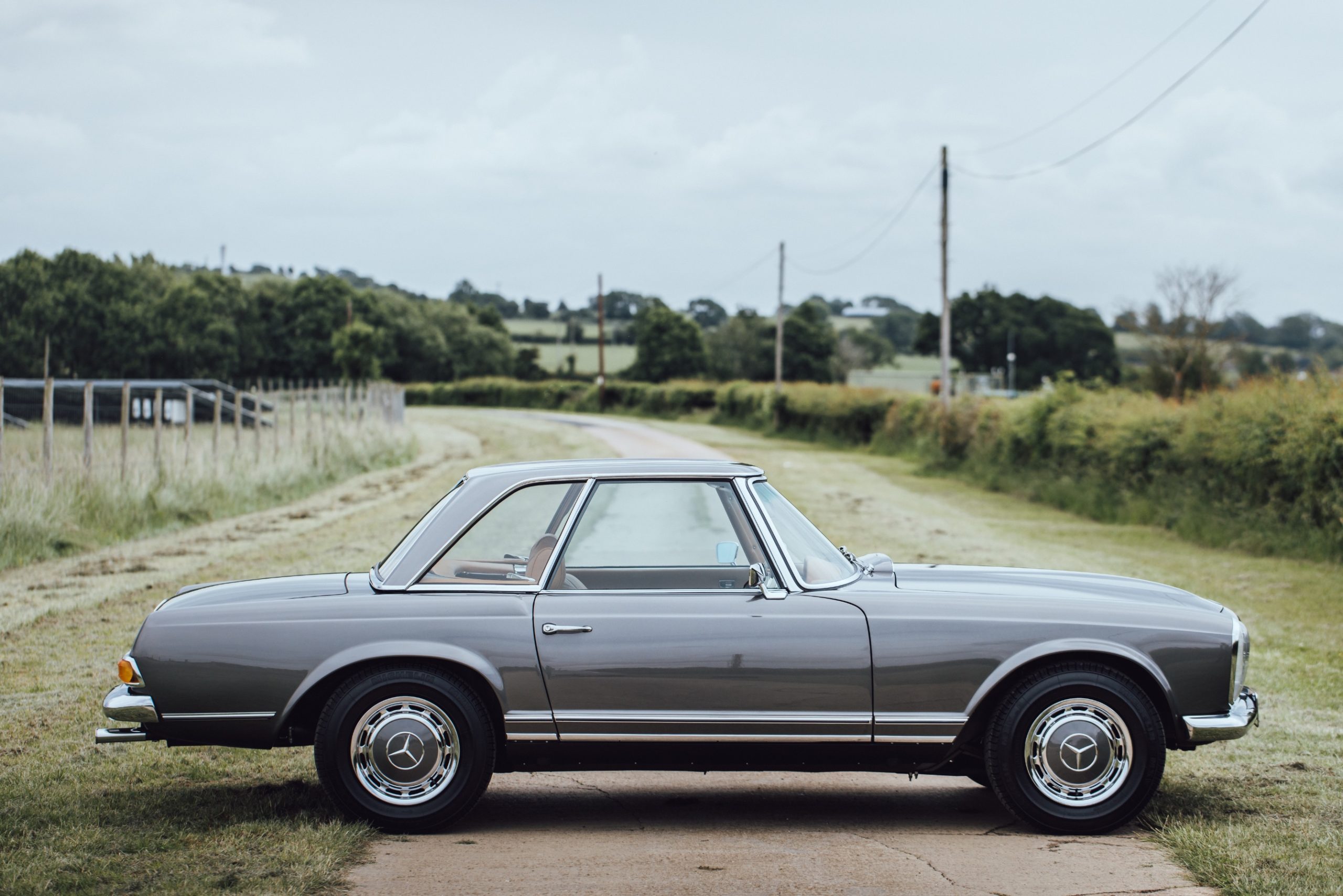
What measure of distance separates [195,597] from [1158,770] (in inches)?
167

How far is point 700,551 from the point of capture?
1413 cm

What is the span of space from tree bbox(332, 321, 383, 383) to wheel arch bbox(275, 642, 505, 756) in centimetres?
6856

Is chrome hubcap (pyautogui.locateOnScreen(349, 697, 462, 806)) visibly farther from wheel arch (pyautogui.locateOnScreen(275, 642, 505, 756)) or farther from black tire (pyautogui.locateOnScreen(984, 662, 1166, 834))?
black tire (pyautogui.locateOnScreen(984, 662, 1166, 834))

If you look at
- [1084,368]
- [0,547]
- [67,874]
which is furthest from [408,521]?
[1084,368]

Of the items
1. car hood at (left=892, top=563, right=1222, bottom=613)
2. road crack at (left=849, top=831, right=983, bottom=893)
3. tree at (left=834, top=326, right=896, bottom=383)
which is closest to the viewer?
road crack at (left=849, top=831, right=983, bottom=893)

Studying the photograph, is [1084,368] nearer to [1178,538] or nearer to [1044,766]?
[1178,538]

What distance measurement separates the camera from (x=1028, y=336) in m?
109

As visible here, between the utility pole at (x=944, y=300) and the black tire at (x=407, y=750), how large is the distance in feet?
99.6

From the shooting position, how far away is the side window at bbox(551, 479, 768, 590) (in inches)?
221

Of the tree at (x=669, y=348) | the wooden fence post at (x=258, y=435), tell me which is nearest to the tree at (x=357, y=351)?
the tree at (x=669, y=348)

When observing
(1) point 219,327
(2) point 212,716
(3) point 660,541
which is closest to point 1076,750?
(2) point 212,716

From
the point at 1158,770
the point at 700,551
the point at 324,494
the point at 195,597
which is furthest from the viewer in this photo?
the point at 324,494

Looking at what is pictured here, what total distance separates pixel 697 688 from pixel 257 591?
81.0 inches

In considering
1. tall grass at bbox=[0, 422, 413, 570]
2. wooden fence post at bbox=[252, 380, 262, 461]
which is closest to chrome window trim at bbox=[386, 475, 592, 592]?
tall grass at bbox=[0, 422, 413, 570]
